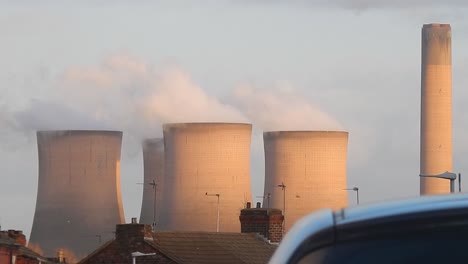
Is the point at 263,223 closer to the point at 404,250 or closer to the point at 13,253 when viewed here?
the point at 13,253

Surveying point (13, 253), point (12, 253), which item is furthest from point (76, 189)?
point (12, 253)

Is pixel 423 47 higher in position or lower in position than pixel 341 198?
higher

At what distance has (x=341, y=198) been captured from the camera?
151 ft

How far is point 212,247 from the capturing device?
1001 inches

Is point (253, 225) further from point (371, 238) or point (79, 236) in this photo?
point (371, 238)

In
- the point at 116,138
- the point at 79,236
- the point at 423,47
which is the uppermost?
the point at 423,47

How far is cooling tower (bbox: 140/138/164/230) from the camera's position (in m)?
50.0

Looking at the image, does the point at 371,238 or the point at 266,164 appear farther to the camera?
the point at 266,164

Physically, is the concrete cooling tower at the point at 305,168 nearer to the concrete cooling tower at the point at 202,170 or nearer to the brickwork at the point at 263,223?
the concrete cooling tower at the point at 202,170

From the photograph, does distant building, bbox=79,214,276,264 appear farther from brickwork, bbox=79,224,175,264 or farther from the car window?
the car window

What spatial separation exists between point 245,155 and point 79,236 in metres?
7.48

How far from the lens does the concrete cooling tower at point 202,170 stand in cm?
4344

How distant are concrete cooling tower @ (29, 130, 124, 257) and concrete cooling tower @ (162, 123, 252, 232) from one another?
7.41 feet

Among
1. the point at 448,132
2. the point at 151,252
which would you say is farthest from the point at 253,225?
the point at 448,132
